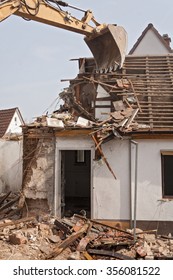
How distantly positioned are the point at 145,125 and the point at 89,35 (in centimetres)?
467

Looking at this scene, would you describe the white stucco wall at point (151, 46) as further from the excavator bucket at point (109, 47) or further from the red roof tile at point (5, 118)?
the red roof tile at point (5, 118)

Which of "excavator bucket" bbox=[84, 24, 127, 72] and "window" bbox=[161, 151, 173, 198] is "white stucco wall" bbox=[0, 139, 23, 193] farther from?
"window" bbox=[161, 151, 173, 198]

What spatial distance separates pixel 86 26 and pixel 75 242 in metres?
8.15

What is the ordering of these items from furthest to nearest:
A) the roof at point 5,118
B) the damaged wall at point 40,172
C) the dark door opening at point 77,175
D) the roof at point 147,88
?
the roof at point 5,118
the dark door opening at point 77,175
the roof at point 147,88
the damaged wall at point 40,172

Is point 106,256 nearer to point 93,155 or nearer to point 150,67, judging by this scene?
point 93,155

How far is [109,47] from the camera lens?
13.4m

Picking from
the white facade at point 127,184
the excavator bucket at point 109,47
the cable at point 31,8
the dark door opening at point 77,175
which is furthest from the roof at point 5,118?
the cable at point 31,8

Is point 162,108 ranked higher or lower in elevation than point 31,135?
higher

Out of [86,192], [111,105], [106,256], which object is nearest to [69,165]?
[86,192]

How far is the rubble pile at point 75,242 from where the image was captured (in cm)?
822

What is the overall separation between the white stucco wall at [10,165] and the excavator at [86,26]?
268 inches

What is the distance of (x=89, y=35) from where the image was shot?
13.1m

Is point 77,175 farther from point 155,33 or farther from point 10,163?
point 155,33
